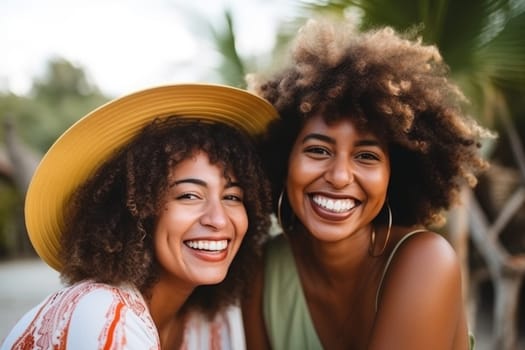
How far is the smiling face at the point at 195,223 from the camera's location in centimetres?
214

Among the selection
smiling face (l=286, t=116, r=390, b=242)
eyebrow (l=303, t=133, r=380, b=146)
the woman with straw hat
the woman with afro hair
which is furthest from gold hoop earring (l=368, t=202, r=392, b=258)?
the woman with straw hat

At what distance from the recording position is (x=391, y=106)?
2.20m

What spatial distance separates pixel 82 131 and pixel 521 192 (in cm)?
588

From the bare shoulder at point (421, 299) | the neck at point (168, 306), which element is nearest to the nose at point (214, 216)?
the neck at point (168, 306)

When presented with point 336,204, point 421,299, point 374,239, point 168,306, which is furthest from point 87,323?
point 374,239

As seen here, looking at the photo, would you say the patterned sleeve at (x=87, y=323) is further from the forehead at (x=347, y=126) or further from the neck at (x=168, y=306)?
the forehead at (x=347, y=126)

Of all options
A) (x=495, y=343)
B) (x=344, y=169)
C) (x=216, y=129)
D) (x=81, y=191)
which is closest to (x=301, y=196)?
(x=344, y=169)

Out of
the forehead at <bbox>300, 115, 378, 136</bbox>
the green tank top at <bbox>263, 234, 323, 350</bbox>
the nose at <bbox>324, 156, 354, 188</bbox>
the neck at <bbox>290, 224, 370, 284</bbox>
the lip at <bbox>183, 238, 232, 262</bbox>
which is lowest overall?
the green tank top at <bbox>263, 234, 323, 350</bbox>

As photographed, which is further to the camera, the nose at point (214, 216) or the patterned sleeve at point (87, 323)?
the nose at point (214, 216)

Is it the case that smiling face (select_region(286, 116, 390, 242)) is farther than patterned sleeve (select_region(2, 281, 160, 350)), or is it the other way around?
smiling face (select_region(286, 116, 390, 242))

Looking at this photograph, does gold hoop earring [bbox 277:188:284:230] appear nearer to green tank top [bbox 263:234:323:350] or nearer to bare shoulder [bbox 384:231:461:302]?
green tank top [bbox 263:234:323:350]

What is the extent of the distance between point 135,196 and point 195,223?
24 cm

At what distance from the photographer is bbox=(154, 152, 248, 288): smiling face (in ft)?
7.01

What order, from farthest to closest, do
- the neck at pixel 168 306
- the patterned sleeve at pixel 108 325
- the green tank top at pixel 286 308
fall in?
the green tank top at pixel 286 308 → the neck at pixel 168 306 → the patterned sleeve at pixel 108 325
